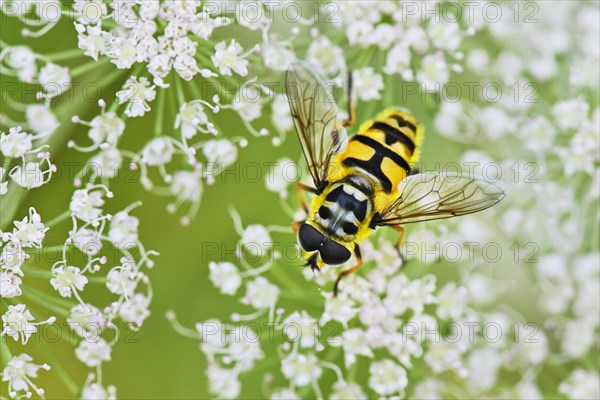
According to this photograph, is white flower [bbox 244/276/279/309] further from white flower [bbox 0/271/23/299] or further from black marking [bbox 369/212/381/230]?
white flower [bbox 0/271/23/299]

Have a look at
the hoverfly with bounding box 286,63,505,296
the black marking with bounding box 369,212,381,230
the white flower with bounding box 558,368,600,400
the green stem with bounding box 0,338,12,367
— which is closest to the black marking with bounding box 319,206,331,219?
the hoverfly with bounding box 286,63,505,296

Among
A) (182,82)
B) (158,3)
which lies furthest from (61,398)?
(158,3)

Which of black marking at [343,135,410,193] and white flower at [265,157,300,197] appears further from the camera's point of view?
white flower at [265,157,300,197]

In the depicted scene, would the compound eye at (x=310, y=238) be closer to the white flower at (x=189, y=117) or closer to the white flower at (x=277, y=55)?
the white flower at (x=189, y=117)

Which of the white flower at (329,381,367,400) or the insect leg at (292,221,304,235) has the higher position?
the insect leg at (292,221,304,235)

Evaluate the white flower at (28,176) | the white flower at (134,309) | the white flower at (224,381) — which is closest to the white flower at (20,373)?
the white flower at (134,309)

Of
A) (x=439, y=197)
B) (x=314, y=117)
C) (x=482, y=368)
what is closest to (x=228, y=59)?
(x=314, y=117)
